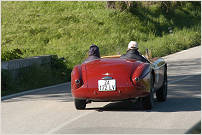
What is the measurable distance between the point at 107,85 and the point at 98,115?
1.96ft

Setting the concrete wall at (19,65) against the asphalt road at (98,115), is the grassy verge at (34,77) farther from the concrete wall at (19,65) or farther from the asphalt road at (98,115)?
the asphalt road at (98,115)

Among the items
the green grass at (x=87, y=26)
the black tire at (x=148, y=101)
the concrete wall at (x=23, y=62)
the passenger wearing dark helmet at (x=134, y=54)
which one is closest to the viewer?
the black tire at (x=148, y=101)

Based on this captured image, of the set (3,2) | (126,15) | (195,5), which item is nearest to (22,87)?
(126,15)

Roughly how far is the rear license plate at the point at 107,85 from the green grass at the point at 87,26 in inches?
748

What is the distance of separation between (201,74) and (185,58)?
653 centimetres

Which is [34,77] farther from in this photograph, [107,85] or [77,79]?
[107,85]

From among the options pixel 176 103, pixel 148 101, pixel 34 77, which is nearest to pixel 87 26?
pixel 34 77

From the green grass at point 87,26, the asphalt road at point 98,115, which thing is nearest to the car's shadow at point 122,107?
the asphalt road at point 98,115

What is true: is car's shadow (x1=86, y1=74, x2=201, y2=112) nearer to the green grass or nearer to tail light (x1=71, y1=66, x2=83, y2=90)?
tail light (x1=71, y1=66, x2=83, y2=90)

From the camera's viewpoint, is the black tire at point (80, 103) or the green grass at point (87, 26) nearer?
the black tire at point (80, 103)

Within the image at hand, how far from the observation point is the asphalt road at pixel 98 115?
9008 mm

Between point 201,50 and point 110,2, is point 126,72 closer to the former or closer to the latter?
point 201,50

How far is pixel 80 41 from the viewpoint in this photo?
35.4m

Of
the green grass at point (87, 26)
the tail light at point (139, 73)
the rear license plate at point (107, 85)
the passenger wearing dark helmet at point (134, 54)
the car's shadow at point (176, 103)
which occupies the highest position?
the passenger wearing dark helmet at point (134, 54)
